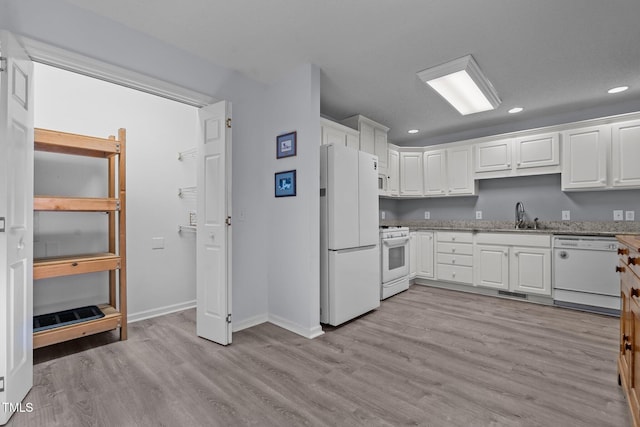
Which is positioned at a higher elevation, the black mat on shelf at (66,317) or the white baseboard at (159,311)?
the black mat on shelf at (66,317)

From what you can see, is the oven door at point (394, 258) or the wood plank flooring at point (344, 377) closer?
the wood plank flooring at point (344, 377)

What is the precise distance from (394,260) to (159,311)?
299cm

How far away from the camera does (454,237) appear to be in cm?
446

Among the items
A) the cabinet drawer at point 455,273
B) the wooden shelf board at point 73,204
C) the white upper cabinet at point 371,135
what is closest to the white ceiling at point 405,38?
the white upper cabinet at point 371,135

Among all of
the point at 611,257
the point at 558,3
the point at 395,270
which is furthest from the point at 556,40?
the point at 395,270

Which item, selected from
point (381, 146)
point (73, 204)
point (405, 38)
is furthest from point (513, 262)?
point (73, 204)

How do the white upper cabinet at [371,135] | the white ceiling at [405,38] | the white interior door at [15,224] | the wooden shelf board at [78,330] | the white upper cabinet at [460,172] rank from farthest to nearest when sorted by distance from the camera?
the white upper cabinet at [460,172] < the white upper cabinet at [371,135] < the wooden shelf board at [78,330] < the white ceiling at [405,38] < the white interior door at [15,224]

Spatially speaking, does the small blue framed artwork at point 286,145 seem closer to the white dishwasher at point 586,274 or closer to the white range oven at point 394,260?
the white range oven at point 394,260

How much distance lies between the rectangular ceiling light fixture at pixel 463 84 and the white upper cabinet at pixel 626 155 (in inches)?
57.9

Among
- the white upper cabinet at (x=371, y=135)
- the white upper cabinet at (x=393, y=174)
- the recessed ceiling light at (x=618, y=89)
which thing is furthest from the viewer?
the white upper cabinet at (x=393, y=174)

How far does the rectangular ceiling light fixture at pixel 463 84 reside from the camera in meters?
2.79

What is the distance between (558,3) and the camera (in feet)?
6.57

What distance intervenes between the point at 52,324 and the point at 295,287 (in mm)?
1983
